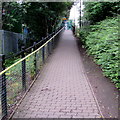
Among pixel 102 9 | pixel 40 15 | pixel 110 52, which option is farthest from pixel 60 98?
pixel 40 15

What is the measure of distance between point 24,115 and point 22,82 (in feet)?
4.25

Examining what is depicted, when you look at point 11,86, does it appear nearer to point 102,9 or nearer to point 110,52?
point 110,52

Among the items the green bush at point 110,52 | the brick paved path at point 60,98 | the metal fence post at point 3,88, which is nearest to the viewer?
the metal fence post at point 3,88

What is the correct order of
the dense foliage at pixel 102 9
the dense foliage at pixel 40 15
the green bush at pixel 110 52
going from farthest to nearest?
the dense foliage at pixel 40 15 < the dense foliage at pixel 102 9 < the green bush at pixel 110 52

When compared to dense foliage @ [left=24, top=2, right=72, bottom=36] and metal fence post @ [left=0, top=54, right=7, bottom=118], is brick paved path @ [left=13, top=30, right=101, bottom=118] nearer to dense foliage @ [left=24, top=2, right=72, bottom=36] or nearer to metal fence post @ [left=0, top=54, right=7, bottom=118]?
metal fence post @ [left=0, top=54, right=7, bottom=118]

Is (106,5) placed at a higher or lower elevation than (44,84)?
higher

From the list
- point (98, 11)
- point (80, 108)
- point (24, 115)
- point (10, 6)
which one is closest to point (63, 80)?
point (80, 108)

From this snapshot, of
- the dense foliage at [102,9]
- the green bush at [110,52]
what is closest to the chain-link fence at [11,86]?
the green bush at [110,52]

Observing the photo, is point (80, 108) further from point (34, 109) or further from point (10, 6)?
point (10, 6)

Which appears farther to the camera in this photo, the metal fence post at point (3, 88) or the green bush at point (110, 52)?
the green bush at point (110, 52)

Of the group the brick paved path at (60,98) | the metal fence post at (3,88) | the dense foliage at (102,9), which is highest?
the dense foliage at (102,9)

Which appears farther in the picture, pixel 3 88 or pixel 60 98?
pixel 60 98

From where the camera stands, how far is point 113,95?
4359 millimetres

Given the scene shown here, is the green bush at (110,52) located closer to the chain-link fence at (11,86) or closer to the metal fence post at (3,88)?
the chain-link fence at (11,86)
